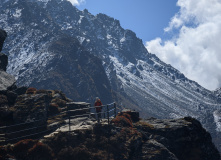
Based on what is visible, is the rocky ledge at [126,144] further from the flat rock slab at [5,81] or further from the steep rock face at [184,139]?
the flat rock slab at [5,81]

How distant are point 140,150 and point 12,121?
11.6 meters

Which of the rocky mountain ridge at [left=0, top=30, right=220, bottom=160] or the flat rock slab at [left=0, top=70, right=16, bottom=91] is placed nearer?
the rocky mountain ridge at [left=0, top=30, right=220, bottom=160]

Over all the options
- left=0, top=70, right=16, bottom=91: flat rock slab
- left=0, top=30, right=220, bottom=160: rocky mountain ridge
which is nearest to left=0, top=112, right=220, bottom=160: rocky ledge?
left=0, top=30, right=220, bottom=160: rocky mountain ridge

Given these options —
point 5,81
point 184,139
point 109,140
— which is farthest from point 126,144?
point 5,81

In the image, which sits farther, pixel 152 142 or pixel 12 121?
pixel 152 142

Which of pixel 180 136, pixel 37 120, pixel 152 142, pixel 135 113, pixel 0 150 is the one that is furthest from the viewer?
pixel 135 113

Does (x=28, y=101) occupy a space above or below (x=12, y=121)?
above

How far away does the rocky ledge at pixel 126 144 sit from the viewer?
18.3 metres

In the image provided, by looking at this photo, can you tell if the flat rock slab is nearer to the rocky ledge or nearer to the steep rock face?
the rocky ledge

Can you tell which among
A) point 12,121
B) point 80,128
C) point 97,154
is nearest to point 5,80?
point 12,121

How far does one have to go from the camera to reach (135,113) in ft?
94.7

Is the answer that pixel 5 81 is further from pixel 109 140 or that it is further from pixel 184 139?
pixel 184 139

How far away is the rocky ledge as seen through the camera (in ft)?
60.2

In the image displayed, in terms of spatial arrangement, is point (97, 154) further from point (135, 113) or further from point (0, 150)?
point (135, 113)
